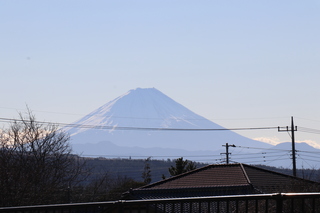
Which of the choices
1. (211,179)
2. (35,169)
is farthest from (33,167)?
(211,179)

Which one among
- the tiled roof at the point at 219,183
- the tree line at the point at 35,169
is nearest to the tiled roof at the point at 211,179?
the tiled roof at the point at 219,183

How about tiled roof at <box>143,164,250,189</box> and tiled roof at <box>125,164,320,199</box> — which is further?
tiled roof at <box>143,164,250,189</box>

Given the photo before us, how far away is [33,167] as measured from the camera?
128ft

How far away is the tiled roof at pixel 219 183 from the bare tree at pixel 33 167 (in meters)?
6.51

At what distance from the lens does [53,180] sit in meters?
40.8

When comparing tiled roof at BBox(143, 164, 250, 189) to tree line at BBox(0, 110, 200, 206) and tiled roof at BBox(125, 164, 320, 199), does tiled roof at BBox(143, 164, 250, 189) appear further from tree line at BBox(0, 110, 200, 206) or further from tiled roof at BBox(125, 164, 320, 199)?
tree line at BBox(0, 110, 200, 206)

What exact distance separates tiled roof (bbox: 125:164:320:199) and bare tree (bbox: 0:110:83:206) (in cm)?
651

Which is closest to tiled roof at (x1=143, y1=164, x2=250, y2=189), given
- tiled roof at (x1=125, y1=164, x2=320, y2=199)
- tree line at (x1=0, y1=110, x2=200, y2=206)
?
tiled roof at (x1=125, y1=164, x2=320, y2=199)

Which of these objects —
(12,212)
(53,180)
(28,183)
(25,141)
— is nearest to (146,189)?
(28,183)

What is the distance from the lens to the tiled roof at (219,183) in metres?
31.5

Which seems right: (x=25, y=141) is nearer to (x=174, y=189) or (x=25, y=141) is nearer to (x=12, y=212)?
(x=174, y=189)

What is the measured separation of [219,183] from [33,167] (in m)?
13.6

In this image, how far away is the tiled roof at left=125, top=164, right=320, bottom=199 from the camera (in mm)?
31531

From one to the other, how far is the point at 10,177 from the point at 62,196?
9332 mm
